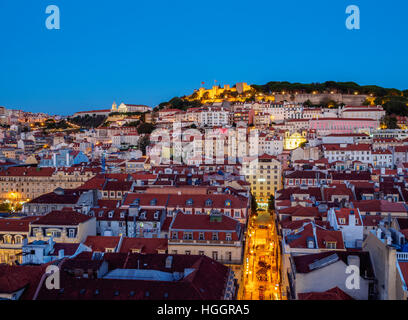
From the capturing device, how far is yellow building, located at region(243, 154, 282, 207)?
63.5 m

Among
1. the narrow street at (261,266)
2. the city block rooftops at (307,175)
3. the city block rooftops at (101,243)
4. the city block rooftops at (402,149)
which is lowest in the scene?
the narrow street at (261,266)

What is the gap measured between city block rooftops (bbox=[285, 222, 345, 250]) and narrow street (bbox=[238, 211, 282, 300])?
164 inches

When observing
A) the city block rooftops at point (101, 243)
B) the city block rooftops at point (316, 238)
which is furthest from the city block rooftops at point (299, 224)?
the city block rooftops at point (101, 243)

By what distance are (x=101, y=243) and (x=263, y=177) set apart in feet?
128

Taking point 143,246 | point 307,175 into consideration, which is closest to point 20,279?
point 143,246

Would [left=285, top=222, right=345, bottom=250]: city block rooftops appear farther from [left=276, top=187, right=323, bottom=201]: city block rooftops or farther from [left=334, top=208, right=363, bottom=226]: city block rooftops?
[left=276, top=187, right=323, bottom=201]: city block rooftops

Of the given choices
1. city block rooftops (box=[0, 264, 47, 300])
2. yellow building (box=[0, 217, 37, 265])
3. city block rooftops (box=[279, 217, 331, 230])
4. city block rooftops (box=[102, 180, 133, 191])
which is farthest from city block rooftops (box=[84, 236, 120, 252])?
city block rooftops (box=[102, 180, 133, 191])

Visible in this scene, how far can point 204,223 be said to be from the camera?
29.4 meters

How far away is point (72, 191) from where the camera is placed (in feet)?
146

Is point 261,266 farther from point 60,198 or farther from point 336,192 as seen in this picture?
point 60,198

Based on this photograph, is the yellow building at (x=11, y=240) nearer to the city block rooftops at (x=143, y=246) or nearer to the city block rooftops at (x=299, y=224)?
the city block rooftops at (x=143, y=246)

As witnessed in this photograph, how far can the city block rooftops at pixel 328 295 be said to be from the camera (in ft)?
58.9

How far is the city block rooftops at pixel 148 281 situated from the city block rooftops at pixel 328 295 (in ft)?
13.2
